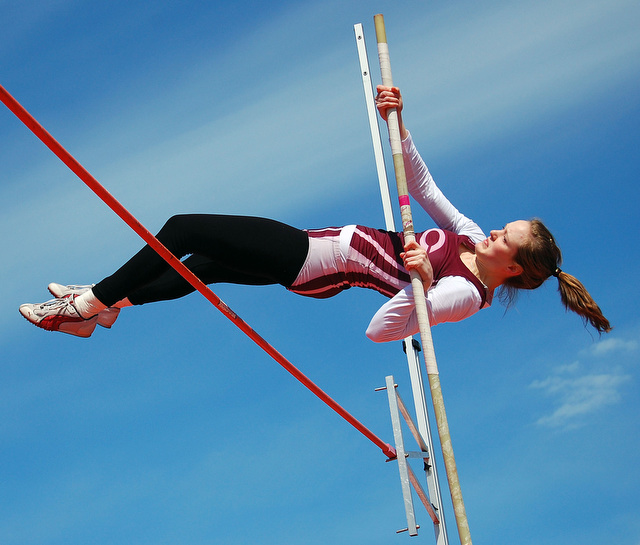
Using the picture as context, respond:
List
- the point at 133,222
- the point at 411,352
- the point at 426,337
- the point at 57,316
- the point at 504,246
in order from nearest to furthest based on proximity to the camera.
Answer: the point at 133,222 < the point at 426,337 < the point at 504,246 < the point at 57,316 < the point at 411,352

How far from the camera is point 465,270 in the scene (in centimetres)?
383

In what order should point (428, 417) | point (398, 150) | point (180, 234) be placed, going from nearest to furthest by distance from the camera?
point (180, 234), point (398, 150), point (428, 417)

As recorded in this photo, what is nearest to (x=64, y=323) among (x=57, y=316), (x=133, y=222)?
(x=57, y=316)

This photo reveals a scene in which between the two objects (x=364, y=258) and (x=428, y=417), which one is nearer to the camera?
(x=364, y=258)

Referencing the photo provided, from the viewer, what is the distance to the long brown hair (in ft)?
12.7

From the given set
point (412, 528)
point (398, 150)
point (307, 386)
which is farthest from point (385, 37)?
point (412, 528)

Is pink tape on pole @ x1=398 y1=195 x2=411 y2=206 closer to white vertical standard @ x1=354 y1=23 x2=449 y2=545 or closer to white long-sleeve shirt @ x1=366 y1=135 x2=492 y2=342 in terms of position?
white long-sleeve shirt @ x1=366 y1=135 x2=492 y2=342

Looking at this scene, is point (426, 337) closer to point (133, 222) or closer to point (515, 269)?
point (515, 269)

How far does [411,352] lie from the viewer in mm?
6152

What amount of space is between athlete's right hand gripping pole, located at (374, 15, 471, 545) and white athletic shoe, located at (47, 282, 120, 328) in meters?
1.47

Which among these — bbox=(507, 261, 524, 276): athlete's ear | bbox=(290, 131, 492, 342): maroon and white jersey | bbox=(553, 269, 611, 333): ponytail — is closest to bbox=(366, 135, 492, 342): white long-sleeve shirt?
bbox=(290, 131, 492, 342): maroon and white jersey

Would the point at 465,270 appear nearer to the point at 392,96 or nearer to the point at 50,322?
the point at 392,96

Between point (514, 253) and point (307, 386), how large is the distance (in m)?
1.35

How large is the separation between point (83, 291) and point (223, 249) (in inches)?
30.7
